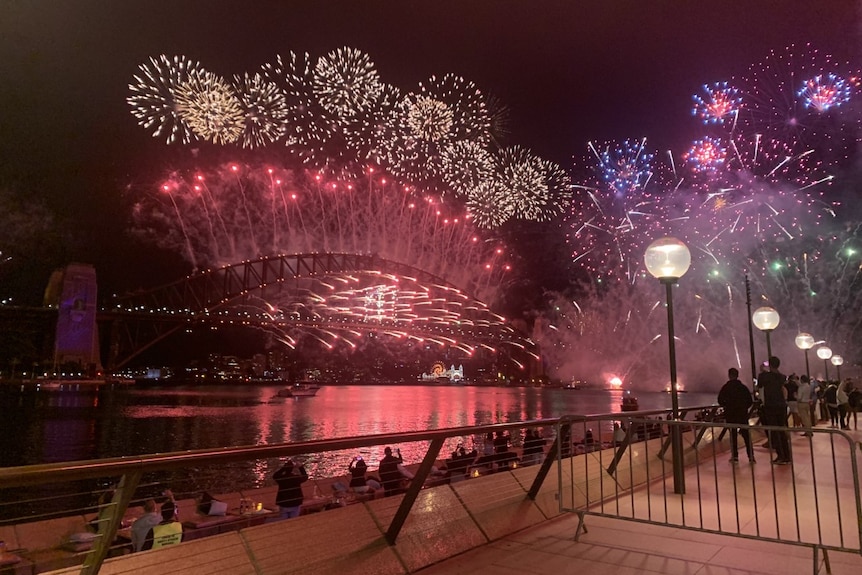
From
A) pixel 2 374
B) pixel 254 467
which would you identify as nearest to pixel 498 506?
pixel 254 467

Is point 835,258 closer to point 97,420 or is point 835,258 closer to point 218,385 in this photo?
point 97,420

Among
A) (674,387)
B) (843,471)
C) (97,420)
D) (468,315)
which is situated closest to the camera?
(674,387)

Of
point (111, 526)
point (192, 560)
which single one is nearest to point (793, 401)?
point (192, 560)

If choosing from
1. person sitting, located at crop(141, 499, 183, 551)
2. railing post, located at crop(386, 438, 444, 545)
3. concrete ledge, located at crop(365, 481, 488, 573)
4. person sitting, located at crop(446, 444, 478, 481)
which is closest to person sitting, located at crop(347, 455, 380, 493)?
person sitting, located at crop(446, 444, 478, 481)

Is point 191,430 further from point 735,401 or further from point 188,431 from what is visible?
point 735,401

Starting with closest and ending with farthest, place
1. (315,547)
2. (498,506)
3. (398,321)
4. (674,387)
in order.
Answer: (315,547), (498,506), (674,387), (398,321)

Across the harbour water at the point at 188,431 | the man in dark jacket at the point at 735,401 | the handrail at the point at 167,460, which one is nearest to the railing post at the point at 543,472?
the handrail at the point at 167,460
